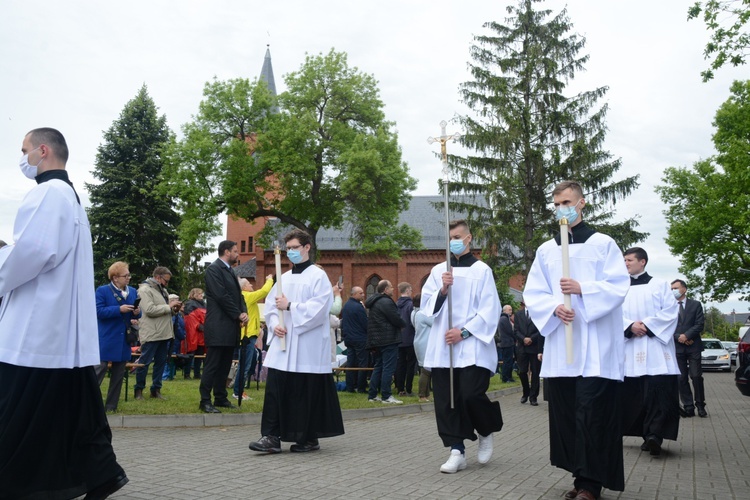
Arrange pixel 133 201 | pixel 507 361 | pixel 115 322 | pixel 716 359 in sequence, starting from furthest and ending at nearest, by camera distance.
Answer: pixel 133 201, pixel 716 359, pixel 507 361, pixel 115 322

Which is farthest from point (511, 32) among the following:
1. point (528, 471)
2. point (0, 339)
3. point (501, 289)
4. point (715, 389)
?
point (0, 339)

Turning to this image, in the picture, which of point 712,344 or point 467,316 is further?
point 712,344

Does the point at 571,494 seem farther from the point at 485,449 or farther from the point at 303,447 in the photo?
the point at 303,447

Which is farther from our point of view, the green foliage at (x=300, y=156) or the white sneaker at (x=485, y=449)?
the green foliage at (x=300, y=156)

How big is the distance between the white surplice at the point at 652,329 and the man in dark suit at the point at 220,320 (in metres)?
5.26

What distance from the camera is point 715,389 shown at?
20984 millimetres

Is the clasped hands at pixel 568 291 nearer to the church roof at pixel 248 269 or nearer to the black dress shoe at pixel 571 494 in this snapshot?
the black dress shoe at pixel 571 494

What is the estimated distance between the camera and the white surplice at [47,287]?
4676mm

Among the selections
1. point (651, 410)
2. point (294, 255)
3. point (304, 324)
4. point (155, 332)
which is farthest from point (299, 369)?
point (155, 332)

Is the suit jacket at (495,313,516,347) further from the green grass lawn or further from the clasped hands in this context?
the clasped hands

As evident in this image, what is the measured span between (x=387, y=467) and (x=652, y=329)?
12.0 feet

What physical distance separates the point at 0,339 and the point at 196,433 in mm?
4993

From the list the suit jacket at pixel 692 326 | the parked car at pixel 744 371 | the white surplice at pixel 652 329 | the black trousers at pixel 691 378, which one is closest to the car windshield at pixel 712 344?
the parked car at pixel 744 371

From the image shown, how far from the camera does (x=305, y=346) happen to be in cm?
805
